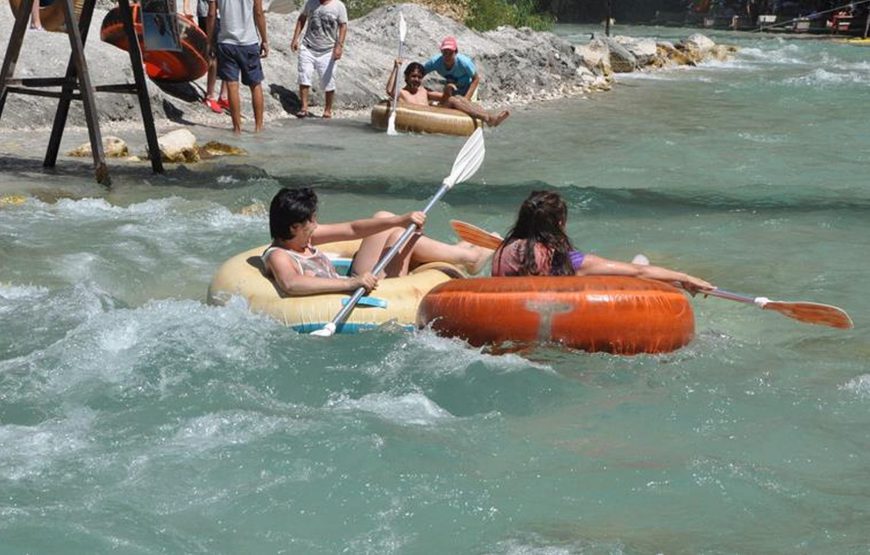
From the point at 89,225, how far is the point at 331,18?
231 inches

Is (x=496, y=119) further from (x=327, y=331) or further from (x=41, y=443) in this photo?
(x=41, y=443)

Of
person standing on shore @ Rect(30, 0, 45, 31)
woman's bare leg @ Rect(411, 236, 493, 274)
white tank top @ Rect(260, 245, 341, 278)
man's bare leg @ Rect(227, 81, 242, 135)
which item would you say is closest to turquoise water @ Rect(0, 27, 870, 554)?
white tank top @ Rect(260, 245, 341, 278)

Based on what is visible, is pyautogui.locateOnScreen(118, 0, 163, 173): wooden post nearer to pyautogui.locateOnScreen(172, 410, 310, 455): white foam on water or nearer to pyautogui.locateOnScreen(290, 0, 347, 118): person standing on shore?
pyautogui.locateOnScreen(290, 0, 347, 118): person standing on shore

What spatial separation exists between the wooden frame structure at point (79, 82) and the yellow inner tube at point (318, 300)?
11.7ft

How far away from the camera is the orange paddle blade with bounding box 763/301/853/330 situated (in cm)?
619

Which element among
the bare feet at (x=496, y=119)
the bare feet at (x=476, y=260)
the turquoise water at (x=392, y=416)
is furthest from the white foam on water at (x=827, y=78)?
the bare feet at (x=476, y=260)

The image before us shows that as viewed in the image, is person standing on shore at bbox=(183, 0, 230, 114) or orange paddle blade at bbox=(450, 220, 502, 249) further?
person standing on shore at bbox=(183, 0, 230, 114)

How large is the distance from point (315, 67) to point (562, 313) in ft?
29.7

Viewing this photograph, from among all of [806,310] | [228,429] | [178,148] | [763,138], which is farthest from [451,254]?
[763,138]

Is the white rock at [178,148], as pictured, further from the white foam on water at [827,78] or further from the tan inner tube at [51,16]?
the white foam on water at [827,78]

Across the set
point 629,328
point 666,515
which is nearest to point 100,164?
point 629,328

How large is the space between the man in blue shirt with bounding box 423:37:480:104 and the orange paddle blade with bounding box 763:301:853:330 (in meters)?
8.18

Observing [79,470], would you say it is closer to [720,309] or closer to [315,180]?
[720,309]

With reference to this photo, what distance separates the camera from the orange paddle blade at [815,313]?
6188 mm
